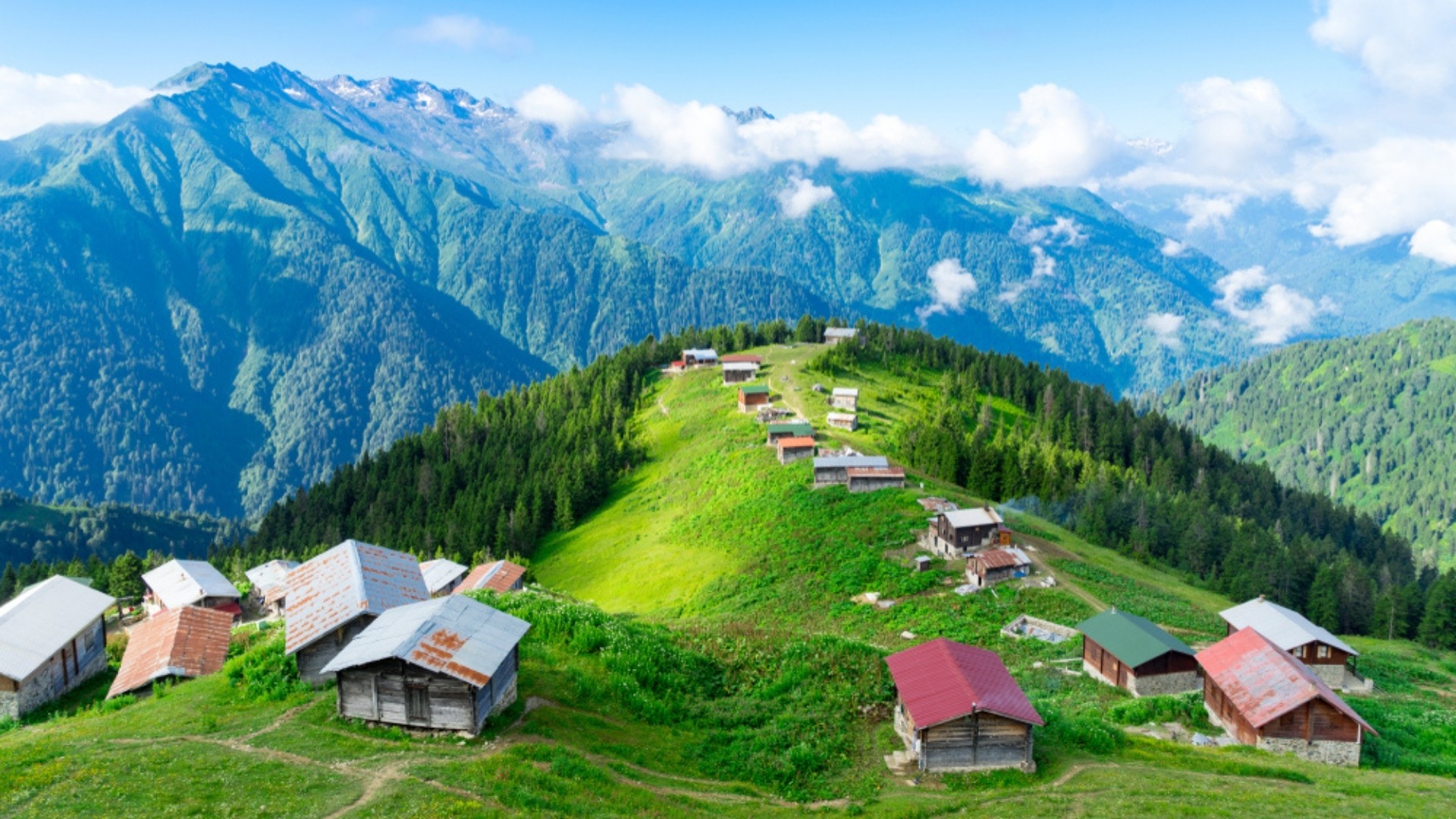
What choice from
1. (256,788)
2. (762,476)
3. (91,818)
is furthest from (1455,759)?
(762,476)

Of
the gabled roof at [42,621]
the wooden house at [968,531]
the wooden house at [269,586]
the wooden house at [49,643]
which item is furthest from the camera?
the wooden house at [269,586]

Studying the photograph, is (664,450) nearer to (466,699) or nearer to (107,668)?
(107,668)

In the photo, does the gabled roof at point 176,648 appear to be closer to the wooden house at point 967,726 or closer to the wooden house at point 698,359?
the wooden house at point 967,726

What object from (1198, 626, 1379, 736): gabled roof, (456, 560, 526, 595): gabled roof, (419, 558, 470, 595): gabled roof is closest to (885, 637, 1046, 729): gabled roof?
(1198, 626, 1379, 736): gabled roof

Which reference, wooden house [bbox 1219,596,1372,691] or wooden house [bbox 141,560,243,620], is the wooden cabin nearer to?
wooden house [bbox 1219,596,1372,691]

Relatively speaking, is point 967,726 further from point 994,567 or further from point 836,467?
point 836,467

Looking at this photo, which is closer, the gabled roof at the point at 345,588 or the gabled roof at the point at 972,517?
the gabled roof at the point at 345,588

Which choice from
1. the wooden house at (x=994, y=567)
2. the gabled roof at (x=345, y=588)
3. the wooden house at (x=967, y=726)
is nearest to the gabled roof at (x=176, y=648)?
the gabled roof at (x=345, y=588)
